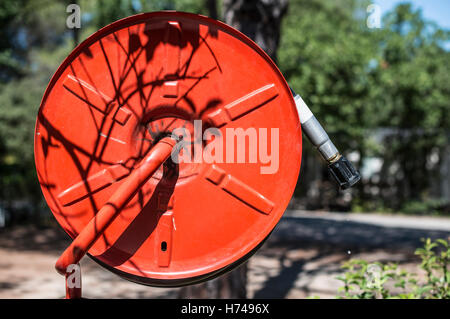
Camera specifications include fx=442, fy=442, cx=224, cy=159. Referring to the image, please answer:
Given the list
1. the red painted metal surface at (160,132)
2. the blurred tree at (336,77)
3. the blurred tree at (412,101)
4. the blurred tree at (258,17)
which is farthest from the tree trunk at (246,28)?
the blurred tree at (412,101)

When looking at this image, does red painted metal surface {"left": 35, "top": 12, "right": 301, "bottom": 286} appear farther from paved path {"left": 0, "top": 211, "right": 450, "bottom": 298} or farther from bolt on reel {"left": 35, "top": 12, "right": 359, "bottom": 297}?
paved path {"left": 0, "top": 211, "right": 450, "bottom": 298}

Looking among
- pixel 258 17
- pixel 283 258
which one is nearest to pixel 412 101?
pixel 283 258

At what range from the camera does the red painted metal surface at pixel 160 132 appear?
1441 millimetres

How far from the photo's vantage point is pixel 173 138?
Result: 1414mm

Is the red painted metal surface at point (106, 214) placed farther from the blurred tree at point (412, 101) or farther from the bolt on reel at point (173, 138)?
→ the blurred tree at point (412, 101)

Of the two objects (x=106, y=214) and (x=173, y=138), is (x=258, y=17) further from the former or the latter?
(x=106, y=214)

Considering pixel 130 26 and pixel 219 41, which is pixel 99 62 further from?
pixel 219 41

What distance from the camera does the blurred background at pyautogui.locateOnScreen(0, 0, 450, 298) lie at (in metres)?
7.04

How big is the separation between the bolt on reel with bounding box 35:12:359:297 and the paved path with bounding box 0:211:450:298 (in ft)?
9.53

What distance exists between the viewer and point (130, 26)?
1450mm

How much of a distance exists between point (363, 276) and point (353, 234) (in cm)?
829

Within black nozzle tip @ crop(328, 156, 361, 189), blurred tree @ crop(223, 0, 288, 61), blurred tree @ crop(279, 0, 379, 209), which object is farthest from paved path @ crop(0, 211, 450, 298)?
blurred tree @ crop(279, 0, 379, 209)

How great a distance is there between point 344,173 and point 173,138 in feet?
1.96
